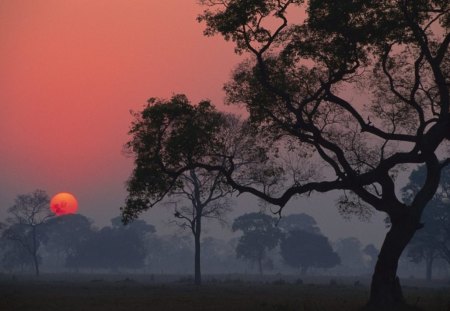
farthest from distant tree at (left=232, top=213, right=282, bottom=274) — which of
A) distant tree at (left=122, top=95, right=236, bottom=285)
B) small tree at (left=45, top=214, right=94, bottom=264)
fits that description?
distant tree at (left=122, top=95, right=236, bottom=285)

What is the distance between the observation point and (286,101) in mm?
28016

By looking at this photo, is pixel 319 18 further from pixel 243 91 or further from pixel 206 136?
pixel 206 136

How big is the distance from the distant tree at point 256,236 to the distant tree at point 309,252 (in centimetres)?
480

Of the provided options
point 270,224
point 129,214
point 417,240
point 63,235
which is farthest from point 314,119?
point 63,235

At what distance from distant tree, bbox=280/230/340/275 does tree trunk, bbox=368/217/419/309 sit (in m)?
116

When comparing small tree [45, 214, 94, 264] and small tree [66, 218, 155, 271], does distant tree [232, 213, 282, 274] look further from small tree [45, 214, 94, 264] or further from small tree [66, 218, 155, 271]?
small tree [45, 214, 94, 264]

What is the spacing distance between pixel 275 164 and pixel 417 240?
241 feet

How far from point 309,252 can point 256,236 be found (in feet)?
47.5

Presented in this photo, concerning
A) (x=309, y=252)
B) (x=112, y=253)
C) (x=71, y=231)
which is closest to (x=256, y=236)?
(x=309, y=252)

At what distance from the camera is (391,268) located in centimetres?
2603

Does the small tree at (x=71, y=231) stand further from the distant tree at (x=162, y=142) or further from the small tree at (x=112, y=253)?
the distant tree at (x=162, y=142)

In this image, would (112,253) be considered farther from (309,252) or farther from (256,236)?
(309,252)

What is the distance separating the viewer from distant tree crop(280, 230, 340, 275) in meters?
140

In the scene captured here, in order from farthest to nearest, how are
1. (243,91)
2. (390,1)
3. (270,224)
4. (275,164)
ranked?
(270,224)
(275,164)
(243,91)
(390,1)
